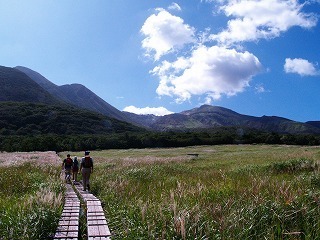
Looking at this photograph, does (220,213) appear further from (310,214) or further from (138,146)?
(138,146)

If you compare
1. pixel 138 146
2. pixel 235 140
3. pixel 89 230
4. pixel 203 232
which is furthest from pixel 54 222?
pixel 235 140

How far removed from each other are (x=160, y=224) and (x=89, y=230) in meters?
2.10

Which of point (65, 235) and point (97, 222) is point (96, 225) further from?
point (65, 235)

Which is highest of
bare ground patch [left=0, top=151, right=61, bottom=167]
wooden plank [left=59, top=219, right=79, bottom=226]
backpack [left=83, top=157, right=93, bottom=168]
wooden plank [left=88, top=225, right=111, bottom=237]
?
backpack [left=83, top=157, right=93, bottom=168]

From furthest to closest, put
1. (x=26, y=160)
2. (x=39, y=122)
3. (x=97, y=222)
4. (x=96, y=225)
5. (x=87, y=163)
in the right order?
(x=39, y=122) < (x=26, y=160) < (x=87, y=163) < (x=97, y=222) < (x=96, y=225)

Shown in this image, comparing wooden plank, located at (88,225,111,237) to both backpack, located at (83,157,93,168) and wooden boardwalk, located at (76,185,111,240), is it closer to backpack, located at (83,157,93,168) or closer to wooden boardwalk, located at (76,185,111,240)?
wooden boardwalk, located at (76,185,111,240)

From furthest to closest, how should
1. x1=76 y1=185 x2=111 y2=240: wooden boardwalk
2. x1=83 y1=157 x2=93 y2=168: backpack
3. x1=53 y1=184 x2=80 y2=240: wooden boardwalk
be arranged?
1. x1=83 y1=157 x2=93 y2=168: backpack
2. x1=53 y1=184 x2=80 y2=240: wooden boardwalk
3. x1=76 y1=185 x2=111 y2=240: wooden boardwalk

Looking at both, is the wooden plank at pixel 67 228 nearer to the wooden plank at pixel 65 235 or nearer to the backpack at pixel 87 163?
the wooden plank at pixel 65 235

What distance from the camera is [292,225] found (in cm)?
677

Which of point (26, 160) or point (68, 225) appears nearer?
point (68, 225)

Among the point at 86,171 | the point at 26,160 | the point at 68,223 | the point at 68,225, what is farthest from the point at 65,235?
the point at 26,160

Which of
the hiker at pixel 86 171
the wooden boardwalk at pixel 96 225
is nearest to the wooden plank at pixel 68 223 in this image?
the wooden boardwalk at pixel 96 225

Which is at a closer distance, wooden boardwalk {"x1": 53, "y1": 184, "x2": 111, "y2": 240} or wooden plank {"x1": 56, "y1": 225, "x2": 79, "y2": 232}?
wooden boardwalk {"x1": 53, "y1": 184, "x2": 111, "y2": 240}

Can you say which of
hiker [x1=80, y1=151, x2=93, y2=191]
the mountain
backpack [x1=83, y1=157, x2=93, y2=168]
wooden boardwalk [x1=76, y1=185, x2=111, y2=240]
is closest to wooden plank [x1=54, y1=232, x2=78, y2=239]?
wooden boardwalk [x1=76, y1=185, x2=111, y2=240]
